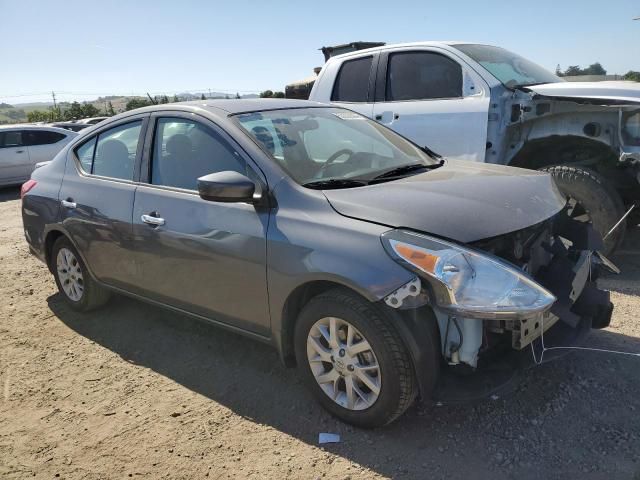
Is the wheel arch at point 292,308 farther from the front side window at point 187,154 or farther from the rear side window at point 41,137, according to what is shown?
the rear side window at point 41,137

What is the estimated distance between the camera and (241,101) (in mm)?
3756

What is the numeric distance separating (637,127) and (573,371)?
2521 mm

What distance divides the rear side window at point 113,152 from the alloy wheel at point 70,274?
757 mm

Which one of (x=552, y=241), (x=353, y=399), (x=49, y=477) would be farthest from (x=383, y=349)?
(x=49, y=477)

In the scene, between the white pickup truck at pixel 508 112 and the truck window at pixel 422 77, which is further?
the truck window at pixel 422 77

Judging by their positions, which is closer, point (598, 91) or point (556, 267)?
point (556, 267)

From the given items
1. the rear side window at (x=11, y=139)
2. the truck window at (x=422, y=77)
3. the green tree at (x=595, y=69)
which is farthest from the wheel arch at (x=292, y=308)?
the green tree at (x=595, y=69)

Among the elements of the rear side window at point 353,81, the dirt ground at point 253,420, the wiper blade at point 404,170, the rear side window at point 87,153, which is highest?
the rear side window at point 353,81

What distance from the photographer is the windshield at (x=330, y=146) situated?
123 inches

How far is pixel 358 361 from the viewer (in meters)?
2.70

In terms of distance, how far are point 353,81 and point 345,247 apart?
4.25 metres

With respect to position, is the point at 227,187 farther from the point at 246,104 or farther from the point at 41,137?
the point at 41,137

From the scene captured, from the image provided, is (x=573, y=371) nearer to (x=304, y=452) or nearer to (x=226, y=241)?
(x=304, y=452)

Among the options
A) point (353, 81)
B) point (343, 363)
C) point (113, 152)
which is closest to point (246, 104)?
point (113, 152)
